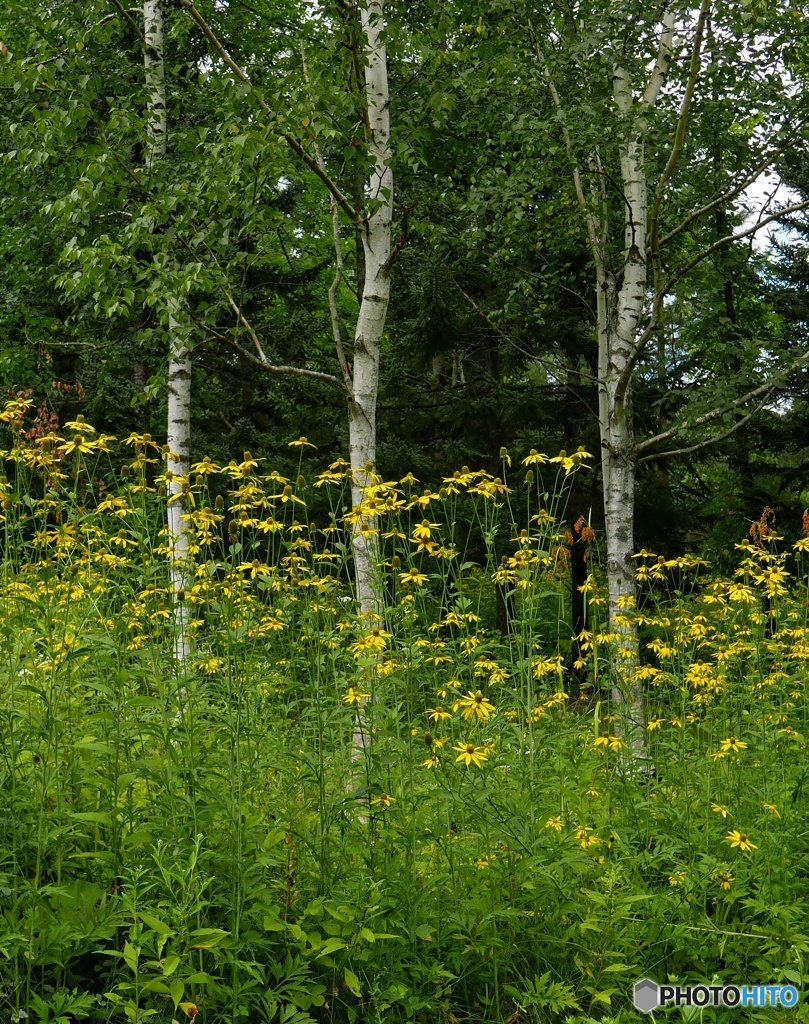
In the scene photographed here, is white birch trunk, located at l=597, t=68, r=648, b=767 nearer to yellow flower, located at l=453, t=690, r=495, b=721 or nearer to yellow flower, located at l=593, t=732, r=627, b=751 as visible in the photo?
yellow flower, located at l=593, t=732, r=627, b=751

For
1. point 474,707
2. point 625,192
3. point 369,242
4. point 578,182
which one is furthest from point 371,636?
point 578,182

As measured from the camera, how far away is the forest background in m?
2.89

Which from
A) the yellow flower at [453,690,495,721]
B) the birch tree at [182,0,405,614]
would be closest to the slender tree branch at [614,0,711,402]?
the birch tree at [182,0,405,614]

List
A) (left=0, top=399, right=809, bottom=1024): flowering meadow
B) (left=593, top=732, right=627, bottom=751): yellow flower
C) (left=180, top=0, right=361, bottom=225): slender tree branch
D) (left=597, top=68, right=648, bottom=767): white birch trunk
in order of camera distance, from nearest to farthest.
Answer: (left=0, top=399, right=809, bottom=1024): flowering meadow < (left=593, top=732, right=627, bottom=751): yellow flower < (left=180, top=0, right=361, bottom=225): slender tree branch < (left=597, top=68, right=648, bottom=767): white birch trunk

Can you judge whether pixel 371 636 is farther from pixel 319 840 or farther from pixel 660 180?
pixel 660 180

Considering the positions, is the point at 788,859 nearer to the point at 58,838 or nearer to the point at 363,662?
the point at 363,662

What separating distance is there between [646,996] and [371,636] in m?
1.52

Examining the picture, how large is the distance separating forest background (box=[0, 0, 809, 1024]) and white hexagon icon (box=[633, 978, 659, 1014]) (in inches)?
2.1

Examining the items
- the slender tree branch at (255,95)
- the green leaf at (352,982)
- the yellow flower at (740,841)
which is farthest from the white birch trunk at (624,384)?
the green leaf at (352,982)

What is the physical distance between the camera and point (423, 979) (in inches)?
117

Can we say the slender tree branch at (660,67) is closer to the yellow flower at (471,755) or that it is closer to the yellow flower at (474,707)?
the yellow flower at (474,707)

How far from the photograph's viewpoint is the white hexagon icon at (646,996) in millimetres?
3090

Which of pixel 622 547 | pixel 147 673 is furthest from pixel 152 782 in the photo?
pixel 622 547

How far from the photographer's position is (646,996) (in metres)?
3.13
